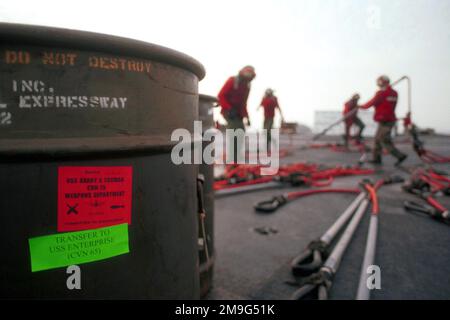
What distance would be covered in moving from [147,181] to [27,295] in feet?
1.55

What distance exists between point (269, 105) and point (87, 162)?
920 centimetres

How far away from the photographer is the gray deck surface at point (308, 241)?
189 cm

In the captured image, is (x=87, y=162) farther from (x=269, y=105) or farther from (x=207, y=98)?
(x=269, y=105)

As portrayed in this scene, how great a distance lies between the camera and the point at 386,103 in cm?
703

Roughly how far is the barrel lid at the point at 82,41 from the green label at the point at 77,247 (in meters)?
0.55

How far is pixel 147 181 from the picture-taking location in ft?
3.27

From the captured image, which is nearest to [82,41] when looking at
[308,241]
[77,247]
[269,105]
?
[77,247]

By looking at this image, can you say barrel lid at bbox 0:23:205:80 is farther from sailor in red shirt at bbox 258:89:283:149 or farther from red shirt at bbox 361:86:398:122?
sailor in red shirt at bbox 258:89:283:149

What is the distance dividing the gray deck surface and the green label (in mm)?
1129

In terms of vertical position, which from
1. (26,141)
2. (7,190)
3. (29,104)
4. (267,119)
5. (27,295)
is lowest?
(27,295)
